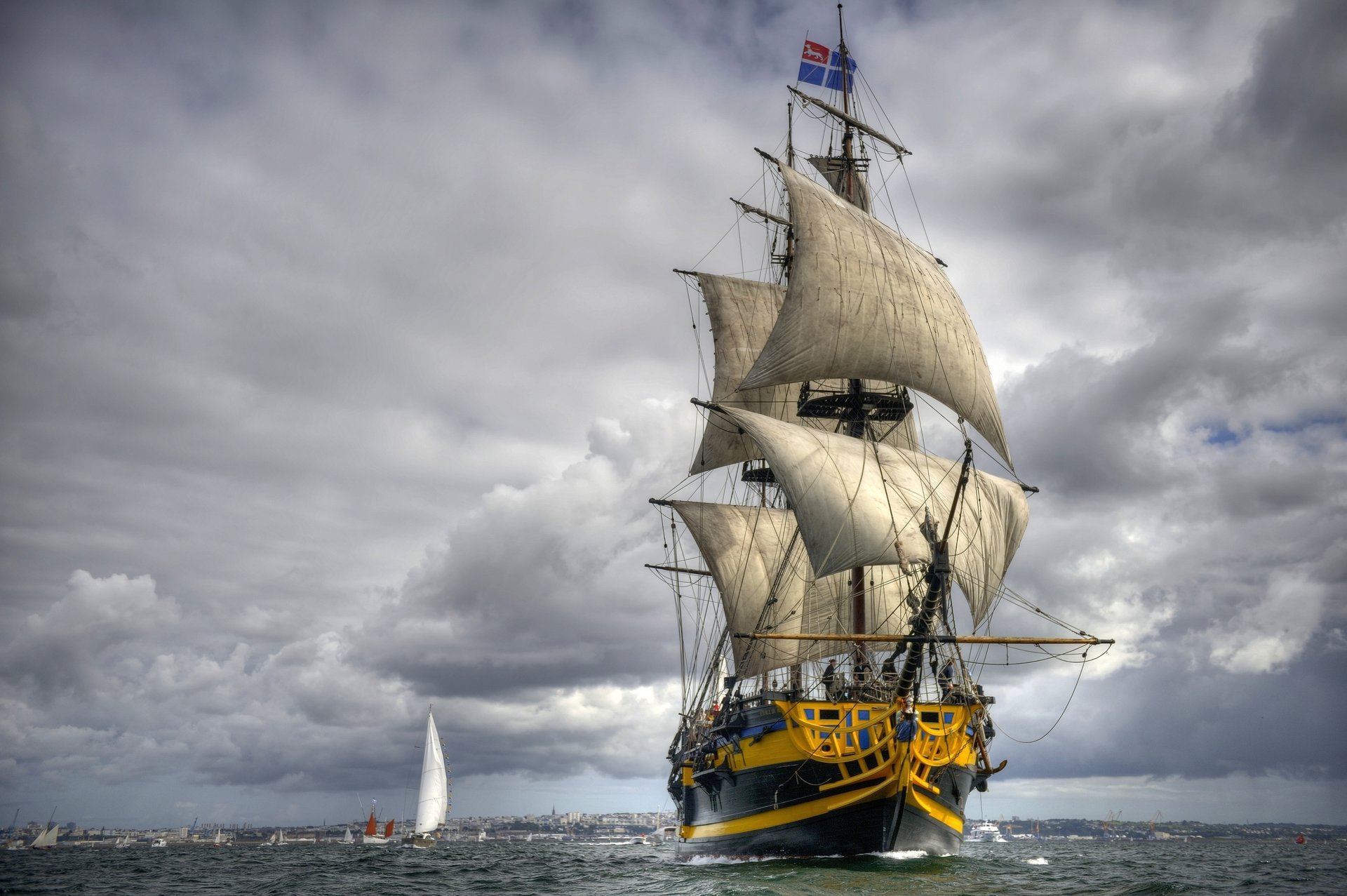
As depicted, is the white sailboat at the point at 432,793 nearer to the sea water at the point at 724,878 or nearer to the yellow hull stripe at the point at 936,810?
the sea water at the point at 724,878

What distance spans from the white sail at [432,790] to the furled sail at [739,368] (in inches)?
2528

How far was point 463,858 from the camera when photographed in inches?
3004

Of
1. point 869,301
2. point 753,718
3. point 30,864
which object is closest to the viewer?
point 753,718

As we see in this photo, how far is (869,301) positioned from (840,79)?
23.0 meters

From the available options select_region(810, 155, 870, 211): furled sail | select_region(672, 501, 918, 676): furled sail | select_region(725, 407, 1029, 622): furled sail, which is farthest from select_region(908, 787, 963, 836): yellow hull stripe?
select_region(810, 155, 870, 211): furled sail

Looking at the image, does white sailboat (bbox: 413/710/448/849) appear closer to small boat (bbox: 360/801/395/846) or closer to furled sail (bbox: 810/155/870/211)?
small boat (bbox: 360/801/395/846)

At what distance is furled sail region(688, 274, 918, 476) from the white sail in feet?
211

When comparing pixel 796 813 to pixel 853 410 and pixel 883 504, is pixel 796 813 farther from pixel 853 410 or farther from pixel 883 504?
pixel 853 410

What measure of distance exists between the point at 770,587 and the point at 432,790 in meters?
64.8

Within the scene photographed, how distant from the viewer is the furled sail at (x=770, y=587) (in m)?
56.0

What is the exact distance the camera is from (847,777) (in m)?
35.6

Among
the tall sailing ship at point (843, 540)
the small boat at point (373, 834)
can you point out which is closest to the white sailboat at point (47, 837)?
the small boat at point (373, 834)

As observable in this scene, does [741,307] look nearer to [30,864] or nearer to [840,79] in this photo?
[840,79]

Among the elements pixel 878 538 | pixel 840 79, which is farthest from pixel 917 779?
pixel 840 79
